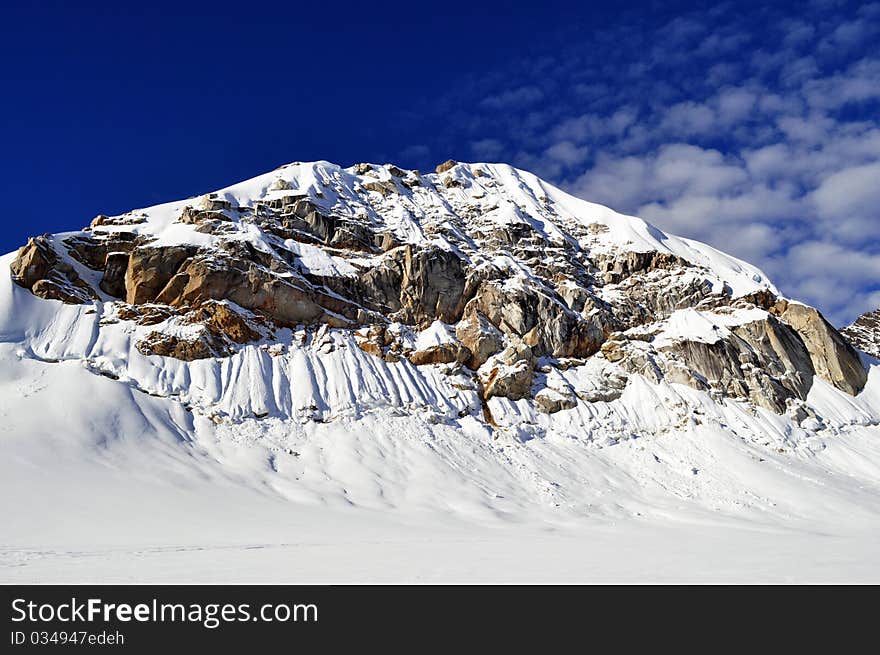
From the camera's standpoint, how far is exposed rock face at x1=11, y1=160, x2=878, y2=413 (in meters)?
58.2

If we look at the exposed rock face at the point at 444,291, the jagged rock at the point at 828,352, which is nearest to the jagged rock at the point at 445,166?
the exposed rock face at the point at 444,291

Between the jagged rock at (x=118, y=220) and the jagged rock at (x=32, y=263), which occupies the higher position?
the jagged rock at (x=118, y=220)

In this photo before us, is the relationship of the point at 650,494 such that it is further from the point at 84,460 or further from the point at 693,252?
the point at 693,252

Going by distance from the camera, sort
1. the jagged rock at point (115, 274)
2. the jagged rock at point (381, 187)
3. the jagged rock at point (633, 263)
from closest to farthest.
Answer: the jagged rock at point (115, 274)
the jagged rock at point (633, 263)
the jagged rock at point (381, 187)

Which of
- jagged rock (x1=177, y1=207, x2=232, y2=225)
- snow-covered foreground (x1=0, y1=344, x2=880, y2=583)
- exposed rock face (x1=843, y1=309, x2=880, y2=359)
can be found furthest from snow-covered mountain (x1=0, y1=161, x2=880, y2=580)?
exposed rock face (x1=843, y1=309, x2=880, y2=359)

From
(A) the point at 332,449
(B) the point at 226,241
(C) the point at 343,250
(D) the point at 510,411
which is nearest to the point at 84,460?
(A) the point at 332,449

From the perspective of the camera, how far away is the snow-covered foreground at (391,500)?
14375 mm

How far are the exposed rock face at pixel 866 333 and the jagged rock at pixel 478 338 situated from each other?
61165 millimetres

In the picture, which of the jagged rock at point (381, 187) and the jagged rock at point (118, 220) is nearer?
the jagged rock at point (118, 220)

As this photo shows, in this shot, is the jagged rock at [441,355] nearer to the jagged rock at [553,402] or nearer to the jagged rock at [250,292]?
the jagged rock at [250,292]

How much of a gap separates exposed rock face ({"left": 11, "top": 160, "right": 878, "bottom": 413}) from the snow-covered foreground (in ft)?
31.2

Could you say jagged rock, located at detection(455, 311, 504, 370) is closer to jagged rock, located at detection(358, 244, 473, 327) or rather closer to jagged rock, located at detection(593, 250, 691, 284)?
jagged rock, located at detection(358, 244, 473, 327)

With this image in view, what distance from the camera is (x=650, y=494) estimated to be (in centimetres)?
4612

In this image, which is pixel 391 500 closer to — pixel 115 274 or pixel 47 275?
pixel 115 274
